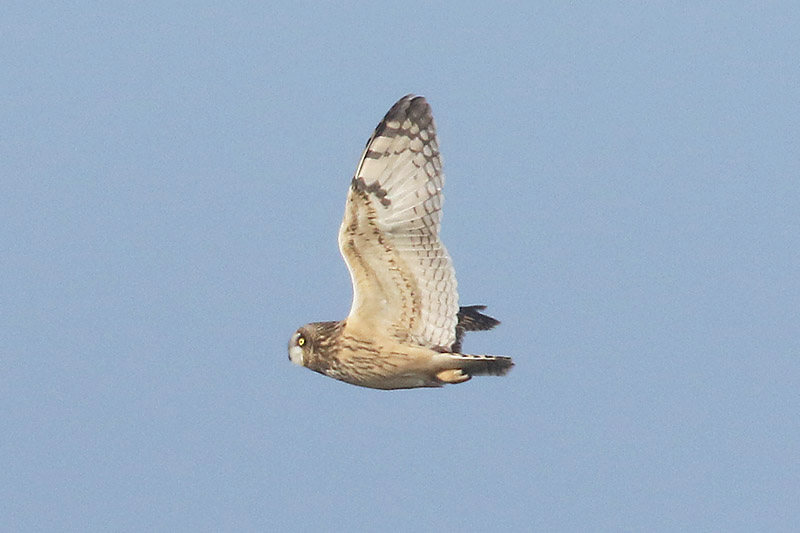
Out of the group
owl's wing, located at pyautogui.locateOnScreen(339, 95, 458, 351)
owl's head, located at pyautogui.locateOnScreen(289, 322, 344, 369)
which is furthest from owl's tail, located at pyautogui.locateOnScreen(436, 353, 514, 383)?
owl's head, located at pyautogui.locateOnScreen(289, 322, 344, 369)

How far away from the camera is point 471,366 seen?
11.0 meters

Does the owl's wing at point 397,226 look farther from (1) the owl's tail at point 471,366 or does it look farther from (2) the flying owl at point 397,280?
(1) the owl's tail at point 471,366

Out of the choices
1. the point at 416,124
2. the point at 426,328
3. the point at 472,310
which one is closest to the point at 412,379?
the point at 426,328

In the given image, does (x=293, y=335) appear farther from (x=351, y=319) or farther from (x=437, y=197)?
(x=437, y=197)

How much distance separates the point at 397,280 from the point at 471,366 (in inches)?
34.9

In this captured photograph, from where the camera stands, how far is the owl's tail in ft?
35.8

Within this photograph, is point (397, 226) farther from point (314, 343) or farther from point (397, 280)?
point (314, 343)

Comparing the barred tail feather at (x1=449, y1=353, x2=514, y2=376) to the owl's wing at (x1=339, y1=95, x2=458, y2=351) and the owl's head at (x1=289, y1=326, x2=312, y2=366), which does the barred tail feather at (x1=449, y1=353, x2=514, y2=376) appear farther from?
the owl's head at (x1=289, y1=326, x2=312, y2=366)

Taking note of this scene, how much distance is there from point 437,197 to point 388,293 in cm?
84

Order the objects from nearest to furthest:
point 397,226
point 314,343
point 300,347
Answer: point 397,226
point 314,343
point 300,347

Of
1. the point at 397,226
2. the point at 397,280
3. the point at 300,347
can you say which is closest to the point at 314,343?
the point at 300,347

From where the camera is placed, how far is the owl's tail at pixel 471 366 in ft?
35.8

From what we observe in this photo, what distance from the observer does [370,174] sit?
1068cm

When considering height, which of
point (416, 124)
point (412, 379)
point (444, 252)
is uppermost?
point (416, 124)
